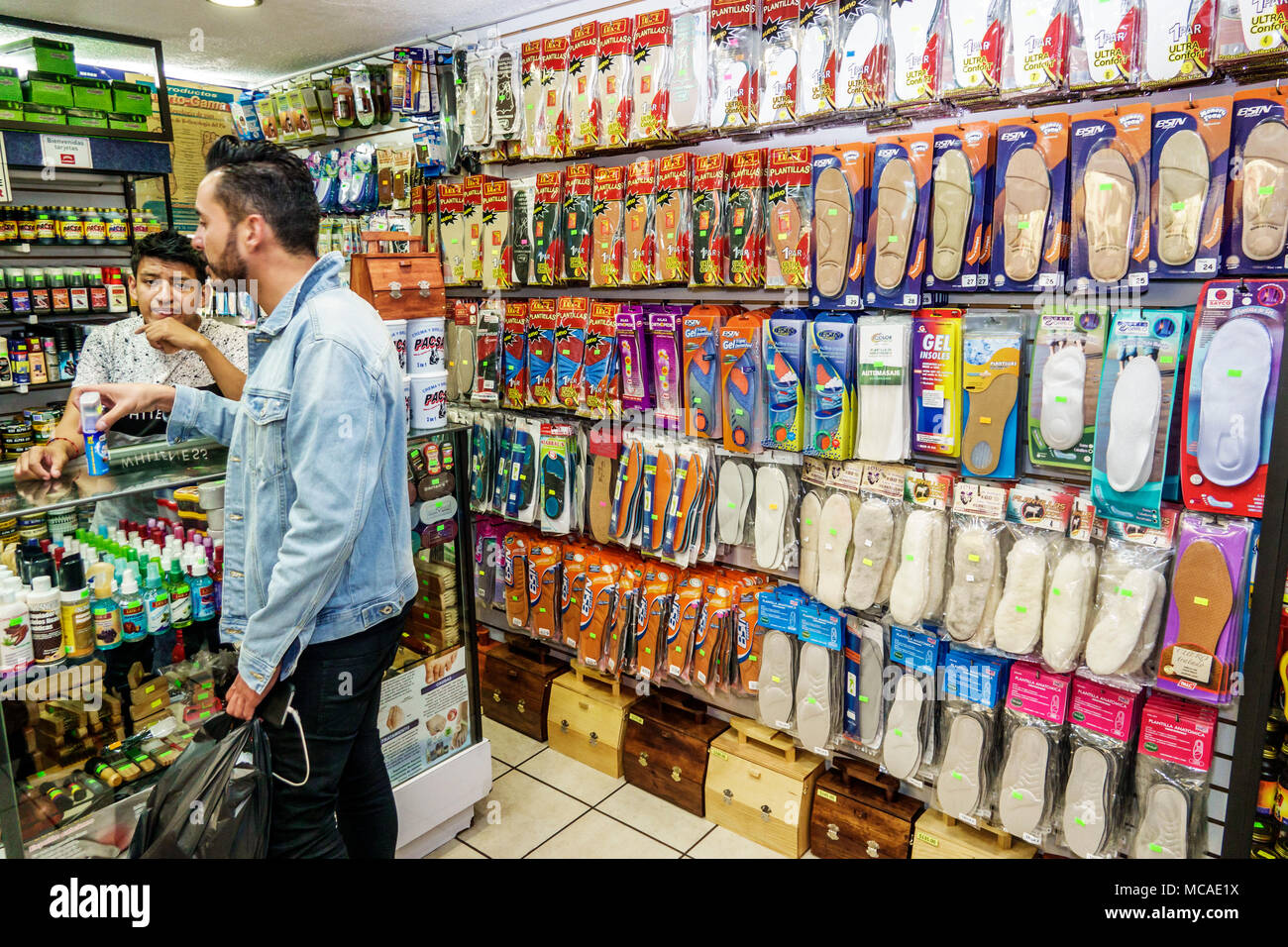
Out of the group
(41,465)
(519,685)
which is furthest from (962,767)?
(41,465)

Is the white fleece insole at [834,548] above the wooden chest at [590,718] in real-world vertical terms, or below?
above

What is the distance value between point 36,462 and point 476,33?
286 centimetres

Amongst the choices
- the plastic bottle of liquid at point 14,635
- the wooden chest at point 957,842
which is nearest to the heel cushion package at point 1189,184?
the wooden chest at point 957,842

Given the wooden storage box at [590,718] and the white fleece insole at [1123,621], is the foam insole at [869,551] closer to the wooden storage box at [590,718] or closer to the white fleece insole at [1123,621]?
the white fleece insole at [1123,621]

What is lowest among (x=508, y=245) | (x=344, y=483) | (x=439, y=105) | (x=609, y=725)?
(x=609, y=725)

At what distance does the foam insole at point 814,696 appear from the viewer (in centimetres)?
284

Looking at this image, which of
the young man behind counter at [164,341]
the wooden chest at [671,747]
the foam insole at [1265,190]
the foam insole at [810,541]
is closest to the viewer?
the foam insole at [1265,190]

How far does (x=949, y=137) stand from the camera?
238cm

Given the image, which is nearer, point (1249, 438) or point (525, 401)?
point (1249, 438)

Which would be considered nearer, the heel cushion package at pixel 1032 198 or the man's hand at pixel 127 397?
the man's hand at pixel 127 397

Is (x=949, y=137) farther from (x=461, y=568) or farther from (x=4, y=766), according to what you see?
(x=4, y=766)

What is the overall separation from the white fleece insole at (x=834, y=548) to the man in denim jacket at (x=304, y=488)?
4.66 ft

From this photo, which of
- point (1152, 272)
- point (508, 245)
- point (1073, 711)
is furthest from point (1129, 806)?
point (508, 245)

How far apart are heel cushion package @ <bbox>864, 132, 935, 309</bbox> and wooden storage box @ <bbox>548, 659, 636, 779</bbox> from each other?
2.02 m
